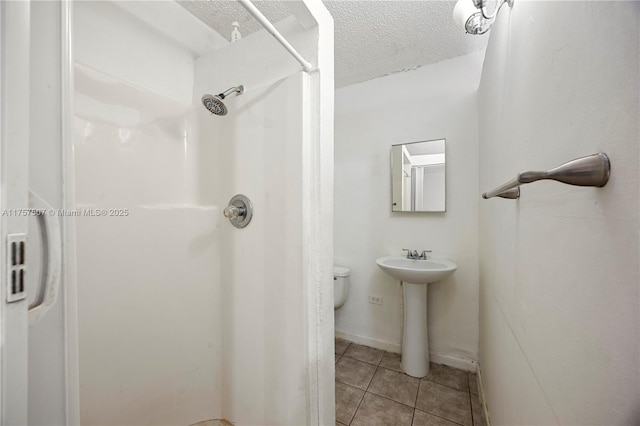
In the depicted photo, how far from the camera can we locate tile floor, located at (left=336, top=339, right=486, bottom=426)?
127cm

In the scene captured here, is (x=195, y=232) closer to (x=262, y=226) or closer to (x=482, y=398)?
(x=262, y=226)

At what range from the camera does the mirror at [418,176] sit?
1.75 metres

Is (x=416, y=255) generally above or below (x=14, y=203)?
below

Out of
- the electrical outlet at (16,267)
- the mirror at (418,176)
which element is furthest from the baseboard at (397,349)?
the electrical outlet at (16,267)

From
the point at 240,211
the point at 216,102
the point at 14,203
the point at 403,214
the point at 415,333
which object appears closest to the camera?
the point at 14,203

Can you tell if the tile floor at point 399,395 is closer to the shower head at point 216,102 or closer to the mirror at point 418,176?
the mirror at point 418,176

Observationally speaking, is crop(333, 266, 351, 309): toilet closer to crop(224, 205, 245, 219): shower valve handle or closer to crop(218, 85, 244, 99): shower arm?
crop(224, 205, 245, 219): shower valve handle

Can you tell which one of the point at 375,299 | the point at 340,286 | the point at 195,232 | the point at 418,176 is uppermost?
the point at 418,176

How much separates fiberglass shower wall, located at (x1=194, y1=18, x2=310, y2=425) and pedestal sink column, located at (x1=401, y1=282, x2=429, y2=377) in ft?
3.16

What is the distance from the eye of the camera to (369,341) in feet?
6.46

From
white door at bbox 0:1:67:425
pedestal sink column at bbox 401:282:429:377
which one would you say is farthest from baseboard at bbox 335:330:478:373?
white door at bbox 0:1:67:425

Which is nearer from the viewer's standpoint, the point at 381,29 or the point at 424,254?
the point at 381,29

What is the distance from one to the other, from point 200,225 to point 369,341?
165 centimetres

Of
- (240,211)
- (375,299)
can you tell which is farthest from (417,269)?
(240,211)
